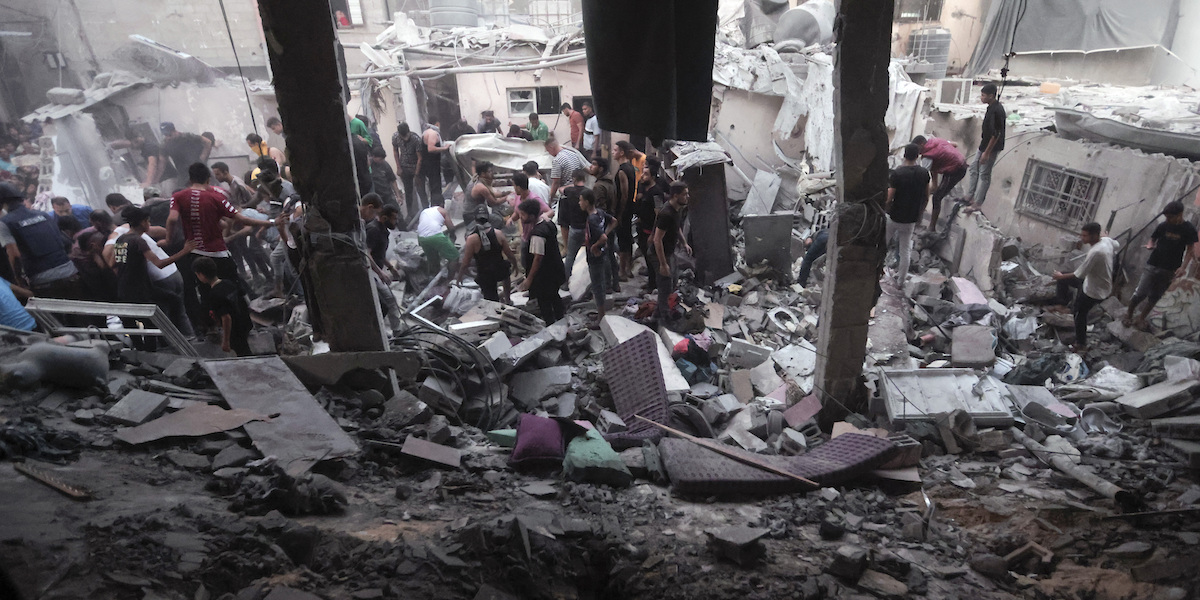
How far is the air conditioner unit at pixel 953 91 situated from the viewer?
521 inches

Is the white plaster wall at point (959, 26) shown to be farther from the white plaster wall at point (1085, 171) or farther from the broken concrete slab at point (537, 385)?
the broken concrete slab at point (537, 385)

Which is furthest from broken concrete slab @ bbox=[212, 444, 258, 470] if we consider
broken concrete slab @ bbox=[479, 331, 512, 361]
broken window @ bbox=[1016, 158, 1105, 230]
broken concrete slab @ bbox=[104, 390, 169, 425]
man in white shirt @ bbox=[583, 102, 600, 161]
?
broken window @ bbox=[1016, 158, 1105, 230]

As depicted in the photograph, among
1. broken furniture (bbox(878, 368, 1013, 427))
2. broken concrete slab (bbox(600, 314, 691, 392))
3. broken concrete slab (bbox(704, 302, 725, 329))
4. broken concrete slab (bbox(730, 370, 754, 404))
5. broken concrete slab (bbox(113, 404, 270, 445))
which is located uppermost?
broken concrete slab (bbox(113, 404, 270, 445))

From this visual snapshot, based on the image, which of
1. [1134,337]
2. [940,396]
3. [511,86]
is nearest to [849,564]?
[940,396]

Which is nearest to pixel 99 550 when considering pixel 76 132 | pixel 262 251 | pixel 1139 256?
pixel 262 251

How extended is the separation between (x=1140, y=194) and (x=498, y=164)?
400 inches

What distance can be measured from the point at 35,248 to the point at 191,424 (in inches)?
159

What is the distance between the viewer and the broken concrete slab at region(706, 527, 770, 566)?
3334 millimetres

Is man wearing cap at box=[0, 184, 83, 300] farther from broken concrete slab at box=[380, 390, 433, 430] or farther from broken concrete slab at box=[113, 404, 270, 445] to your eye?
broken concrete slab at box=[380, 390, 433, 430]

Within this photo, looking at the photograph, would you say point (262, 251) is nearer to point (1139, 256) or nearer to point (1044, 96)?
point (1139, 256)

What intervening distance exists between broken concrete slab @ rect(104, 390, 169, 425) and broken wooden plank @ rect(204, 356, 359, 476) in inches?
15.4

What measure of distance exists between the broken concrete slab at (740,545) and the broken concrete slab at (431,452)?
1759 mm

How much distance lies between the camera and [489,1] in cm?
2333

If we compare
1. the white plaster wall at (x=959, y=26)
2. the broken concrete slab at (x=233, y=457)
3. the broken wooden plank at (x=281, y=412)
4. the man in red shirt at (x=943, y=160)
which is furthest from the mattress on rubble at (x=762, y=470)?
the white plaster wall at (x=959, y=26)
